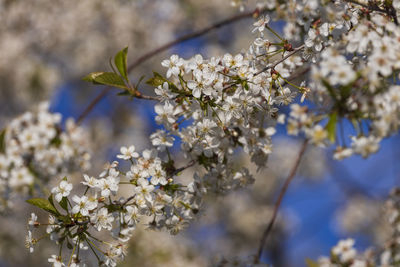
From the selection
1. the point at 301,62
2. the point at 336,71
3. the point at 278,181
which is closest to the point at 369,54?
the point at 336,71

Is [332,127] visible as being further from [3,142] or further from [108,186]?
[3,142]

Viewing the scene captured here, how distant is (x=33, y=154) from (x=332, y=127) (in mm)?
1607

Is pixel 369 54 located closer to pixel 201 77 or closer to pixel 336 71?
pixel 336 71

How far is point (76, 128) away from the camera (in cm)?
242

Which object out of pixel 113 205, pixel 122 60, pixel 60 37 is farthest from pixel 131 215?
pixel 60 37

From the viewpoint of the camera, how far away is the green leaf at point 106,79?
205cm

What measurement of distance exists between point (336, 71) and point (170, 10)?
330 inches

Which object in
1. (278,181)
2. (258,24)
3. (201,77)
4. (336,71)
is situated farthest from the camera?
(278,181)

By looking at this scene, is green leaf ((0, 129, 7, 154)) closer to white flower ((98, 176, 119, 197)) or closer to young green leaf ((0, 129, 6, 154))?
young green leaf ((0, 129, 6, 154))

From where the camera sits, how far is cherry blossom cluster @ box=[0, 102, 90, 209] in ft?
7.40

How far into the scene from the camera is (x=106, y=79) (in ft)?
6.79

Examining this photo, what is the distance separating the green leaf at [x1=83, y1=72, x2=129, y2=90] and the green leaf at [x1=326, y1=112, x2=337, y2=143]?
3.49ft

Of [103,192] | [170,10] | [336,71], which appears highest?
[170,10]

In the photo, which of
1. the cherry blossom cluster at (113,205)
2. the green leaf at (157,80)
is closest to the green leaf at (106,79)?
the green leaf at (157,80)
